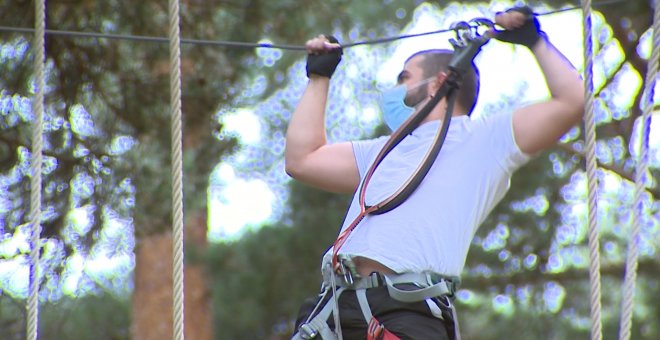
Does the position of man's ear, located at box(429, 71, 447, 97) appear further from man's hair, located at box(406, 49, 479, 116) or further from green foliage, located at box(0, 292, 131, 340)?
green foliage, located at box(0, 292, 131, 340)

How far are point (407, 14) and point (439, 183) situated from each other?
610 centimetres

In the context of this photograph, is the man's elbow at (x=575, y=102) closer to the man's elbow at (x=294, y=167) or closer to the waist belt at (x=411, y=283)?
the waist belt at (x=411, y=283)

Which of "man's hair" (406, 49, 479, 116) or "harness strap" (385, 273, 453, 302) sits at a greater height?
"man's hair" (406, 49, 479, 116)

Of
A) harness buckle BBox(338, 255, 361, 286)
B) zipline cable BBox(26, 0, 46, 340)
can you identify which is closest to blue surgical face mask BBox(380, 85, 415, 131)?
harness buckle BBox(338, 255, 361, 286)

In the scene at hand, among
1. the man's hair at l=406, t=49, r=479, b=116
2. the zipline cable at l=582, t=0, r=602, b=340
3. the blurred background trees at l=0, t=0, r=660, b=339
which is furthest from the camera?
the blurred background trees at l=0, t=0, r=660, b=339

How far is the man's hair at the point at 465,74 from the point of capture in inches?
104

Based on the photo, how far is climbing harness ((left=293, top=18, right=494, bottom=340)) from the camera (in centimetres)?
230

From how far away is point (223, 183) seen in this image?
26.3 ft

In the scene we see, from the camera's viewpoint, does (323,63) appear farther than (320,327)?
Yes

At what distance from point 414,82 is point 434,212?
464mm

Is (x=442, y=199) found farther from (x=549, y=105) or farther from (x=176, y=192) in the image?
(x=176, y=192)

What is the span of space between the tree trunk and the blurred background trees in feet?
0.04

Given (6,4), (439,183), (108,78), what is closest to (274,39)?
(108,78)

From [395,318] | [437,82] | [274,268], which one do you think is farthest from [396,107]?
[274,268]
